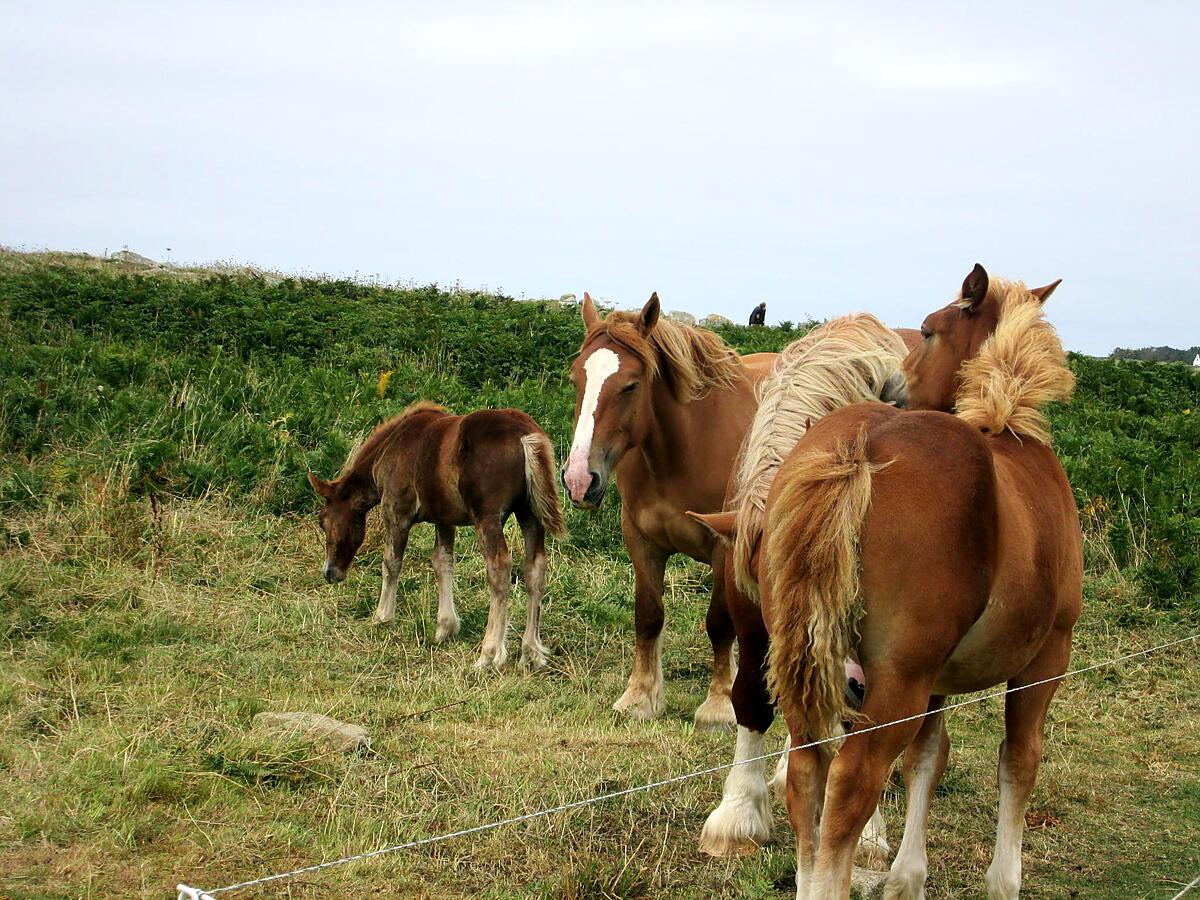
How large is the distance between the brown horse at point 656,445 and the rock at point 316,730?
5.29ft

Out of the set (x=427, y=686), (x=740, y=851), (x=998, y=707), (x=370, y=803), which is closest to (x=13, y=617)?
(x=427, y=686)

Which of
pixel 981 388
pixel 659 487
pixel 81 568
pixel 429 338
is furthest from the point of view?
pixel 429 338

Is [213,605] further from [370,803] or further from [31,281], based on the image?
[31,281]

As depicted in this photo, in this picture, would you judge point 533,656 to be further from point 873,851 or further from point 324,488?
point 873,851

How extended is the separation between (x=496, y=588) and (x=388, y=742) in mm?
2086

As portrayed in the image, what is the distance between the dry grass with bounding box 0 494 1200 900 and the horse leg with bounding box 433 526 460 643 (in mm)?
127

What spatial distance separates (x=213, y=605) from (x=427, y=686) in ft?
6.09

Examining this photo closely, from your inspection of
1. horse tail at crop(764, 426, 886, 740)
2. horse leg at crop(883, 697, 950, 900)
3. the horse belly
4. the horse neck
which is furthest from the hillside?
horse tail at crop(764, 426, 886, 740)

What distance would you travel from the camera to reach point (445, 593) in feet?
25.2

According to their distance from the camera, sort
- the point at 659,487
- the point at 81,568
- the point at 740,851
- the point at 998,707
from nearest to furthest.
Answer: the point at 740,851
the point at 659,487
the point at 998,707
the point at 81,568

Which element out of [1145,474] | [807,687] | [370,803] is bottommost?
[370,803]

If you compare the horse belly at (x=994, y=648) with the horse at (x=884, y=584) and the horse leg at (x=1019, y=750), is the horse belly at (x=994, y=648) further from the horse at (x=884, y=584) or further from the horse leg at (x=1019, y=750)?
the horse leg at (x=1019, y=750)

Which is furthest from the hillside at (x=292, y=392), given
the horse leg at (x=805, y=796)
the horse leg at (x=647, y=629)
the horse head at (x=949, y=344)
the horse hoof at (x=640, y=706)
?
the horse leg at (x=805, y=796)

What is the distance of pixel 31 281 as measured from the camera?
15.4m
